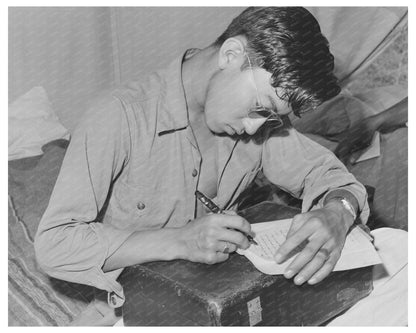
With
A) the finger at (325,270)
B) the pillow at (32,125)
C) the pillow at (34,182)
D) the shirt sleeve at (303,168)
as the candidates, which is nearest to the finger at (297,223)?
the finger at (325,270)

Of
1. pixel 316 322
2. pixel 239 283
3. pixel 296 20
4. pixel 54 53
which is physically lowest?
pixel 316 322

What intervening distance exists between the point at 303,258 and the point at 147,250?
0.36 meters

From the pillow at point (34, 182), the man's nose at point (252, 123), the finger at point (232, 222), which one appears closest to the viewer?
the finger at point (232, 222)

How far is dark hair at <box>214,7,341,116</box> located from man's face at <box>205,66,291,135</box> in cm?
2

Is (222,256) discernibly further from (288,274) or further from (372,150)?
(372,150)

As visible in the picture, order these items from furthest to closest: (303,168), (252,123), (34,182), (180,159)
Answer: (34,182), (303,168), (180,159), (252,123)

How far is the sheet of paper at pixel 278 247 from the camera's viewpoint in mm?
1433

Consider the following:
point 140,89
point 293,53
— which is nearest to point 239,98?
point 293,53

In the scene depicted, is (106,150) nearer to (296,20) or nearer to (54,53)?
(296,20)

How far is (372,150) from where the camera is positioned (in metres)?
2.65

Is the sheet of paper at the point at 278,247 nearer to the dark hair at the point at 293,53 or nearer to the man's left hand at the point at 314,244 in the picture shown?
the man's left hand at the point at 314,244

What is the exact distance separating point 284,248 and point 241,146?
50 centimetres
